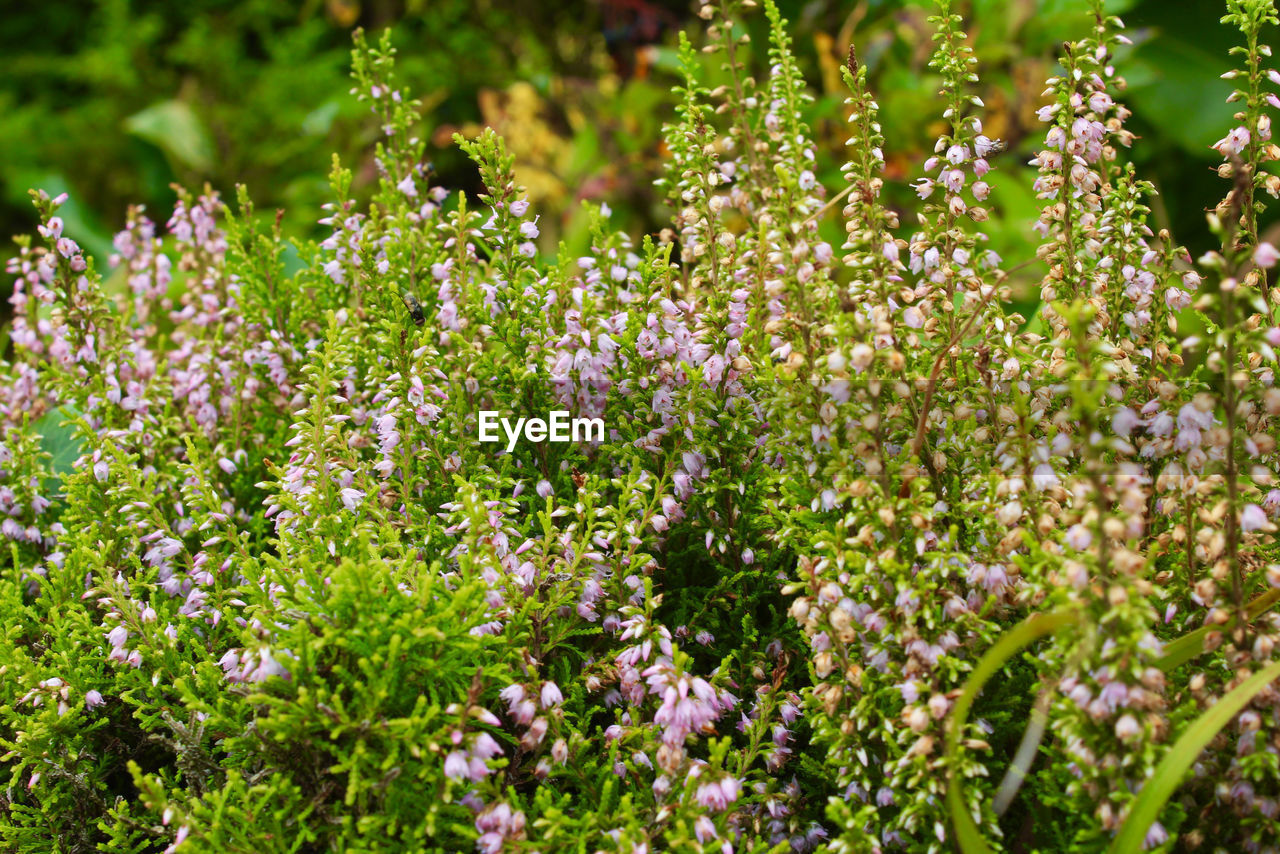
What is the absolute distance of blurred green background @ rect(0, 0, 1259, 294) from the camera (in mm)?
5820

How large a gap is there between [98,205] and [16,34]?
3.37m

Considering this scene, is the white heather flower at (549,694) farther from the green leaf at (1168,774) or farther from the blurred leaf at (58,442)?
the blurred leaf at (58,442)

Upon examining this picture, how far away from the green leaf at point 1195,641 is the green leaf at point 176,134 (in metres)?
7.03

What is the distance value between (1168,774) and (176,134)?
287 inches

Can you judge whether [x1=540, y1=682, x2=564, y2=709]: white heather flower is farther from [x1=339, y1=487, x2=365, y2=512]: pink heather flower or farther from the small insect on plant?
the small insect on plant

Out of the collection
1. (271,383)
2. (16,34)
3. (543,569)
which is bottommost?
(543,569)

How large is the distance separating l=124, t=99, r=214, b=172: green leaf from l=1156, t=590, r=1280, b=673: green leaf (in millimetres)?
7032

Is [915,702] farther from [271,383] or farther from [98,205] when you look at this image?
[98,205]

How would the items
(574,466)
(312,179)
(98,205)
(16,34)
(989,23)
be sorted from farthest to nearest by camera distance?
(16,34) < (98,205) < (312,179) < (989,23) < (574,466)

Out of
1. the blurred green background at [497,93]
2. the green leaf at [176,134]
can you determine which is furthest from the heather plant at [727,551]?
the green leaf at [176,134]

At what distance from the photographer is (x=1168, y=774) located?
58.9 inches

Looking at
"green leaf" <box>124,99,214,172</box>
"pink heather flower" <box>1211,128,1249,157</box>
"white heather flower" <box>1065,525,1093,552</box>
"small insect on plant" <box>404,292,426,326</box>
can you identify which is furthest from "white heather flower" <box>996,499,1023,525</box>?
"green leaf" <box>124,99,214,172</box>

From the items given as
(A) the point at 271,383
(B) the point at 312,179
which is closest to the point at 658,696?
(A) the point at 271,383

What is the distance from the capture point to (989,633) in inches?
73.3
